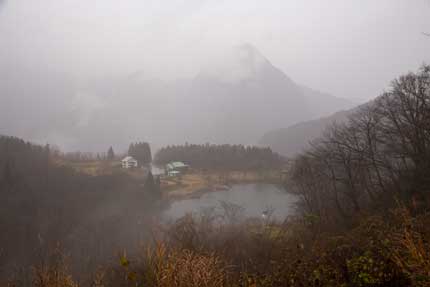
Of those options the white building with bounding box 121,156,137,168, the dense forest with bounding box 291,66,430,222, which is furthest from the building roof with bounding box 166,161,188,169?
the dense forest with bounding box 291,66,430,222

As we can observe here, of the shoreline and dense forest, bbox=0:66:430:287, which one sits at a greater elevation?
dense forest, bbox=0:66:430:287

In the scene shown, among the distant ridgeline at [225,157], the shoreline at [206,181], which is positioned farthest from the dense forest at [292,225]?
the distant ridgeline at [225,157]

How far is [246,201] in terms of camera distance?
152 ft

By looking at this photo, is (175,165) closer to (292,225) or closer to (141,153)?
(141,153)

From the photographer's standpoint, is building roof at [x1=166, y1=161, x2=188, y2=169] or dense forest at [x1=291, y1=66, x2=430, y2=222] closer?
dense forest at [x1=291, y1=66, x2=430, y2=222]

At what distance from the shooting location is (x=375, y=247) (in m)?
3.42

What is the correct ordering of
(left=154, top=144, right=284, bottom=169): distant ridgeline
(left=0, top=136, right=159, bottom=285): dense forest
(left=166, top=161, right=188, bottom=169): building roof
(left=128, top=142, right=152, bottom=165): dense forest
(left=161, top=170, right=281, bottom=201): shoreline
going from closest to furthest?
(left=0, top=136, right=159, bottom=285): dense forest < (left=161, top=170, right=281, bottom=201): shoreline < (left=154, top=144, right=284, bottom=169): distant ridgeline < (left=166, top=161, right=188, bottom=169): building roof < (left=128, top=142, right=152, bottom=165): dense forest

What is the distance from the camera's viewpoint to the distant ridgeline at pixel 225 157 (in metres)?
72.9

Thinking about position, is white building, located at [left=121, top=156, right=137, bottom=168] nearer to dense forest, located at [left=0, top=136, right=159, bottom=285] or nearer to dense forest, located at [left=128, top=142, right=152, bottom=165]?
dense forest, located at [left=128, top=142, right=152, bottom=165]

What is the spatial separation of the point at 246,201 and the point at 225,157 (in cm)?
3193

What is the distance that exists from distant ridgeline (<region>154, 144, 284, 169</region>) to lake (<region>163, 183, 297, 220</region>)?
13.8 m

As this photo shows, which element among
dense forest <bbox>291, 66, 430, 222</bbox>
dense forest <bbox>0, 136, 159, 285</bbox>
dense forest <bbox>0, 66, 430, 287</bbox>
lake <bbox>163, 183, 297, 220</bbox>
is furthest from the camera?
lake <bbox>163, 183, 297, 220</bbox>

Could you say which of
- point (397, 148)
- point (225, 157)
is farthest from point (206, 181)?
point (397, 148)

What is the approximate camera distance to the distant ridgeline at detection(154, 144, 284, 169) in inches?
2872
